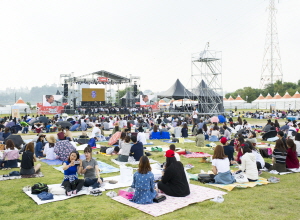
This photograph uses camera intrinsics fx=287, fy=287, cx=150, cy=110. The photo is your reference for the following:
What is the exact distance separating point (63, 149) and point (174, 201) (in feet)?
17.6

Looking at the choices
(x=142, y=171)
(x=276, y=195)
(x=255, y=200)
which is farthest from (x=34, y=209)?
(x=276, y=195)

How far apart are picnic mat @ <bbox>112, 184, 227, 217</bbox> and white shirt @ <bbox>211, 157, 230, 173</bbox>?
0.60 metres

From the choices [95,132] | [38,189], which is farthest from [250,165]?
[95,132]

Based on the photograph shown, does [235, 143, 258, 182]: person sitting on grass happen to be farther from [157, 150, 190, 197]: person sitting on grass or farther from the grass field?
[157, 150, 190, 197]: person sitting on grass

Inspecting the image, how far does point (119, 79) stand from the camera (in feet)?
141

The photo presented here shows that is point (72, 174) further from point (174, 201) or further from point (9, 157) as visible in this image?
point (9, 157)

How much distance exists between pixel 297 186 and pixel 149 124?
13.6 meters

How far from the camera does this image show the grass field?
488 centimetres

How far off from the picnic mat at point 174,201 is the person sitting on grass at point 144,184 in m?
0.12

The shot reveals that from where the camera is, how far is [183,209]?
17.0 feet

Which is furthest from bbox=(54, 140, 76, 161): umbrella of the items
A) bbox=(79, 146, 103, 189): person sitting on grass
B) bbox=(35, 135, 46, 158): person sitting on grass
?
bbox=(79, 146, 103, 189): person sitting on grass

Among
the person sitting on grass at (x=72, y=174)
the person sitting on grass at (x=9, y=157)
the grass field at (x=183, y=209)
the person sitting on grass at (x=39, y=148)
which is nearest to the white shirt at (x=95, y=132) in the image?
the person sitting on grass at (x=39, y=148)

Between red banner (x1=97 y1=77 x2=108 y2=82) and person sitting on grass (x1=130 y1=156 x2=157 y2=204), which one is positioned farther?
red banner (x1=97 y1=77 x2=108 y2=82)

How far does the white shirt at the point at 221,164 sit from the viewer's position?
652 centimetres
